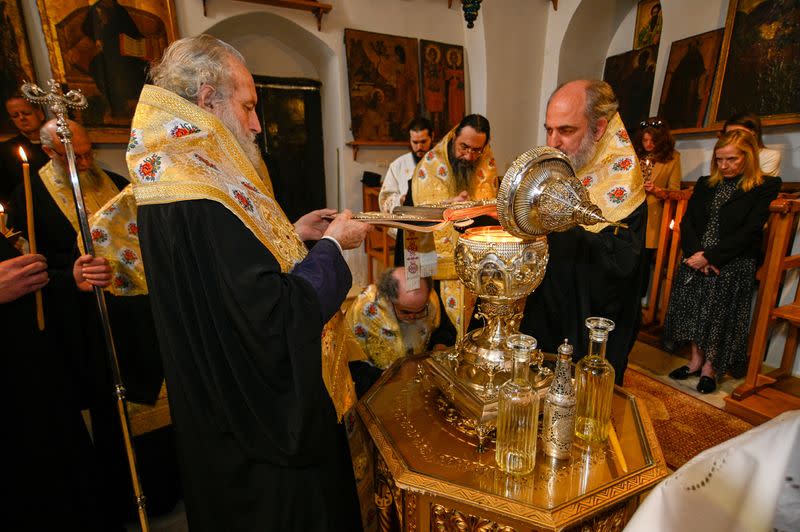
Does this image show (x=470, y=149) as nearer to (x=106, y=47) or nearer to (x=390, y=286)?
(x=390, y=286)

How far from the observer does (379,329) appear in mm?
2258

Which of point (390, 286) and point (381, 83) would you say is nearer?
point (390, 286)

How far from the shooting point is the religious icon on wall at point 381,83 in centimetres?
567

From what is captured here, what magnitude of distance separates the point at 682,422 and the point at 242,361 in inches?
134

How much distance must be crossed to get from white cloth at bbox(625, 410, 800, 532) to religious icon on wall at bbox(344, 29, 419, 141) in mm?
5941

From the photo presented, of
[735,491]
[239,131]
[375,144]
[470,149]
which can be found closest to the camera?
[735,491]

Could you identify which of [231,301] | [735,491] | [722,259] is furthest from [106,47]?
[722,259]

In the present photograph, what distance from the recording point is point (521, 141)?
6.77 meters

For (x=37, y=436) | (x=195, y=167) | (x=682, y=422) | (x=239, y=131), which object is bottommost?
(x=682, y=422)

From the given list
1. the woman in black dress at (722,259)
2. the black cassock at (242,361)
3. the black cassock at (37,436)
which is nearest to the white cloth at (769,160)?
the woman in black dress at (722,259)

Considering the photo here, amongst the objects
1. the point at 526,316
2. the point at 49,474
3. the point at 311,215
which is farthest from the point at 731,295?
the point at 49,474

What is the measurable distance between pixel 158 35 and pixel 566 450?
5.45 metres

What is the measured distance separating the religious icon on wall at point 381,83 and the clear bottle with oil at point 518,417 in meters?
5.43

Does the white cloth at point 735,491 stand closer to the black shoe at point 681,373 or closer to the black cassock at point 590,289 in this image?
the black cassock at point 590,289
